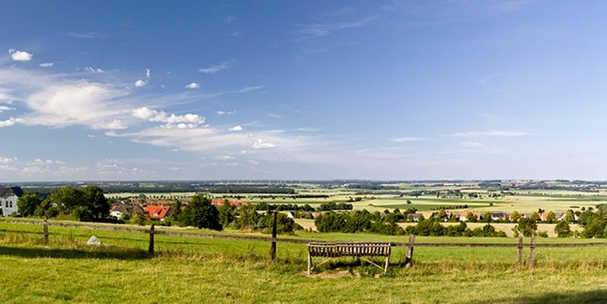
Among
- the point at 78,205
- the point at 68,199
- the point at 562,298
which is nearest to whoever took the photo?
the point at 562,298

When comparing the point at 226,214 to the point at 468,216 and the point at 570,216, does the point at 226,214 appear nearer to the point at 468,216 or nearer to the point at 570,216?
the point at 468,216

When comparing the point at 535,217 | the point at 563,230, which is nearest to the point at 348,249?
the point at 563,230

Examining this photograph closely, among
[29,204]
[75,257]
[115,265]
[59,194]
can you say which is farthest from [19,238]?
[29,204]

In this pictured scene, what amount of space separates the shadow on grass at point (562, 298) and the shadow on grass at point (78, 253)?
11.0 metres

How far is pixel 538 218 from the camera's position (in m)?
71.2

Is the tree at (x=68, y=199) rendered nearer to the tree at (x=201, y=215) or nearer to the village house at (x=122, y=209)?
the tree at (x=201, y=215)

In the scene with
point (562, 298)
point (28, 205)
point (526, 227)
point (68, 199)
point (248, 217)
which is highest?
point (68, 199)

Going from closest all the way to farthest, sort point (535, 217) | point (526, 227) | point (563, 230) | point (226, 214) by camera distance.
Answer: point (563, 230) < point (526, 227) < point (226, 214) < point (535, 217)

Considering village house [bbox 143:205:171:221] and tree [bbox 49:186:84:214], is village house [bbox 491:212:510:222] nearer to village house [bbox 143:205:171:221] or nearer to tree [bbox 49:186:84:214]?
village house [bbox 143:205:171:221]

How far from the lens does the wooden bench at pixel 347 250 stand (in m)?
13.1

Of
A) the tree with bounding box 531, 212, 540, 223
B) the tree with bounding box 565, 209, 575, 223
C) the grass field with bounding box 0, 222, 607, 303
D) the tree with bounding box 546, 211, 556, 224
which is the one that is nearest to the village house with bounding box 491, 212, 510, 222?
the tree with bounding box 531, 212, 540, 223

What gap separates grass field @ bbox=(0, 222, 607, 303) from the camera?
995 centimetres

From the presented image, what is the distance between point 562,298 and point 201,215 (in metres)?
55.5

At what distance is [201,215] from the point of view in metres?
61.7
